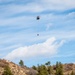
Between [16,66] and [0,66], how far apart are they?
8457mm

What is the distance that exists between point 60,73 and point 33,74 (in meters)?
33.8

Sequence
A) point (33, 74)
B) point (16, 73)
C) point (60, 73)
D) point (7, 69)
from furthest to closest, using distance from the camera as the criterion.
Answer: point (60, 73) → point (33, 74) → point (16, 73) → point (7, 69)

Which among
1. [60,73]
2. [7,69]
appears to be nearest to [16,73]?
[7,69]

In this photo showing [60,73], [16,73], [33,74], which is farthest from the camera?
[60,73]

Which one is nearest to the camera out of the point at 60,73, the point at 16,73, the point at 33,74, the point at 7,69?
the point at 7,69

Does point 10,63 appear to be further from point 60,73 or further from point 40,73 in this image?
point 60,73

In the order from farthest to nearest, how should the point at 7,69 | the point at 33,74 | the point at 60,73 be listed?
the point at 60,73 < the point at 33,74 < the point at 7,69

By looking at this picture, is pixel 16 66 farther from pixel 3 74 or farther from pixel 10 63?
pixel 3 74

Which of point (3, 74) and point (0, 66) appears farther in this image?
point (0, 66)

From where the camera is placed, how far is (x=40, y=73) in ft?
444

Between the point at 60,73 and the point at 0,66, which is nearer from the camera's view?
the point at 0,66

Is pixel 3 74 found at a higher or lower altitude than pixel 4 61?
lower

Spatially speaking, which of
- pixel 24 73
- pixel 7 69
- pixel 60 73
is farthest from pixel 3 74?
pixel 60 73

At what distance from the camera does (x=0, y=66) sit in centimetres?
12950
